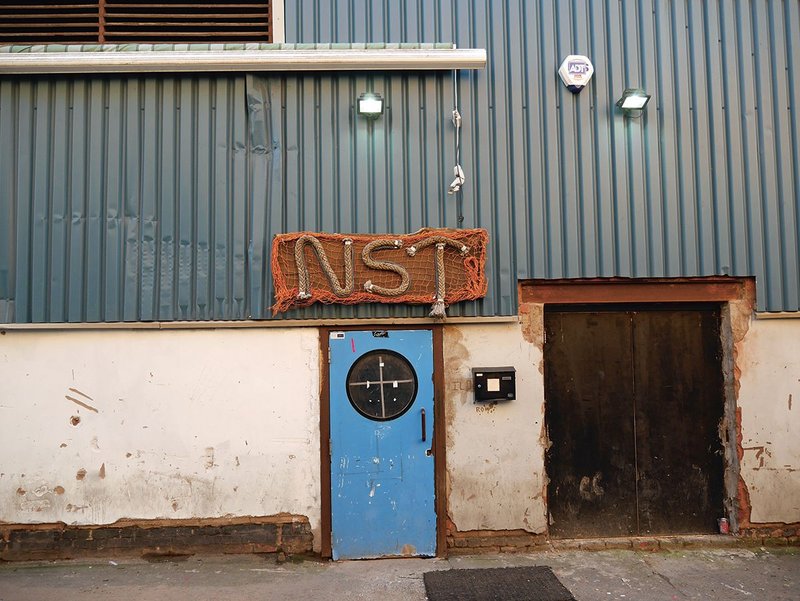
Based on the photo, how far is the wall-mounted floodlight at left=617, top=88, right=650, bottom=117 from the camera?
5797 millimetres

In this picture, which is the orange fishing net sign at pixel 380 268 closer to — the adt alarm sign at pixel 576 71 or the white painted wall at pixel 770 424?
the adt alarm sign at pixel 576 71

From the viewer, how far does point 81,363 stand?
572 centimetres

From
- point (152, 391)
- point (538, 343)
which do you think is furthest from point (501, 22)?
point (152, 391)

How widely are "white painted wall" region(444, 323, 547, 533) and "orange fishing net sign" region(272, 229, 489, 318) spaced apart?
0.46 m

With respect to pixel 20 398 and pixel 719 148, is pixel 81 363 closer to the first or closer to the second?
pixel 20 398

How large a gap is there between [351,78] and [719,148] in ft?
12.4

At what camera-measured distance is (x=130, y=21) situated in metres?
6.22

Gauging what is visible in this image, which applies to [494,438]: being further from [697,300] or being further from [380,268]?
[697,300]

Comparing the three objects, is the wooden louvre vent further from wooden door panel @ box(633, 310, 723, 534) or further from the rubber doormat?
the rubber doormat

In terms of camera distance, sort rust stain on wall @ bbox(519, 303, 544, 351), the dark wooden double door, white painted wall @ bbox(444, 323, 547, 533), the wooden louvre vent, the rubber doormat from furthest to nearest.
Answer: the wooden louvre vent, the dark wooden double door, rust stain on wall @ bbox(519, 303, 544, 351), white painted wall @ bbox(444, 323, 547, 533), the rubber doormat

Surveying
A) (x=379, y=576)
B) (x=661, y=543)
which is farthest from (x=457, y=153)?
(x=661, y=543)

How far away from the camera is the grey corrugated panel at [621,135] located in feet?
19.5

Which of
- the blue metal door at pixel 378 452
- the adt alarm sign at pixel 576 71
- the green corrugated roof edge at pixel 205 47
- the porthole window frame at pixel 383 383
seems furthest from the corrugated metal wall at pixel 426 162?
the blue metal door at pixel 378 452

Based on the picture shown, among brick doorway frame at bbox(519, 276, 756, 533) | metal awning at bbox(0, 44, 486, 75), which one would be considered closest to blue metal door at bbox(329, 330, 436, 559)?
brick doorway frame at bbox(519, 276, 756, 533)
